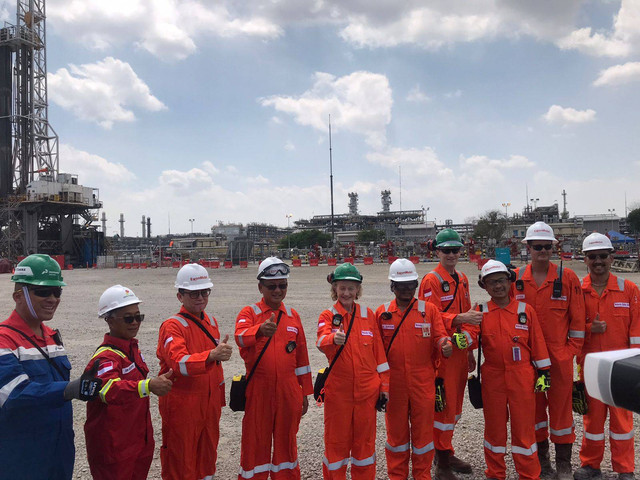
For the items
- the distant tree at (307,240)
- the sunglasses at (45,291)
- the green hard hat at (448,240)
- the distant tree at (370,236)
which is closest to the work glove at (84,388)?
the sunglasses at (45,291)

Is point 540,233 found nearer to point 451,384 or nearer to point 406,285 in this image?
point 406,285

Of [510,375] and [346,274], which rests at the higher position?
[346,274]

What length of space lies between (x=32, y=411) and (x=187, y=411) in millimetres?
1015

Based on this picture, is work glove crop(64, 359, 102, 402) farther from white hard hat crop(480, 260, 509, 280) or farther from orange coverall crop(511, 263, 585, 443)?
orange coverall crop(511, 263, 585, 443)

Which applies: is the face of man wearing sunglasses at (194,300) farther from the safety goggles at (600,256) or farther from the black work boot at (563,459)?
the safety goggles at (600,256)

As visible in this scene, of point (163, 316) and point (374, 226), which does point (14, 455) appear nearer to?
point (163, 316)

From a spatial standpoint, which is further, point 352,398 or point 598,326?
point 598,326

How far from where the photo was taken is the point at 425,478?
362cm

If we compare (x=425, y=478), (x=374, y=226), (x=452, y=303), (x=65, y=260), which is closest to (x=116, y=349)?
(x=425, y=478)

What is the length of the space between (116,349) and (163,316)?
10.1 meters

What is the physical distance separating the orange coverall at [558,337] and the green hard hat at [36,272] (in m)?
4.02

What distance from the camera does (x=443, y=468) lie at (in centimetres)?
397

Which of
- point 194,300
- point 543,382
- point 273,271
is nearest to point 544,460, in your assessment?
point 543,382

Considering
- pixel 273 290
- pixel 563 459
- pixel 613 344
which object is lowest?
pixel 563 459
